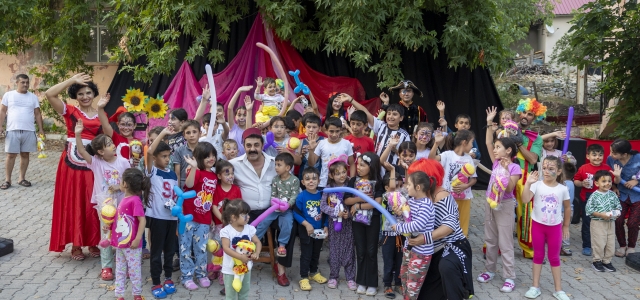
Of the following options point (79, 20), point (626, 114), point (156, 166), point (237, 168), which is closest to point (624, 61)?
point (626, 114)

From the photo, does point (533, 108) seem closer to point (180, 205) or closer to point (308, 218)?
point (308, 218)

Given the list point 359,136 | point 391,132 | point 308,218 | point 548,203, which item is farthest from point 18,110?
point 548,203

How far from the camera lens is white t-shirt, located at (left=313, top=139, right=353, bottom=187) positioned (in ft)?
21.1

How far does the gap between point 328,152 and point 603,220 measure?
2.89 m

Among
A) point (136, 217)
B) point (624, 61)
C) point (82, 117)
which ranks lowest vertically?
point (136, 217)

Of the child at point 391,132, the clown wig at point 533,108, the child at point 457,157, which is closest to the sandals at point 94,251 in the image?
the child at point 391,132

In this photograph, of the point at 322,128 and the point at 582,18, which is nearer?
the point at 322,128

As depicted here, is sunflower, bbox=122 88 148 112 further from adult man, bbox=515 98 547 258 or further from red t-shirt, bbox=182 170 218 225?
adult man, bbox=515 98 547 258

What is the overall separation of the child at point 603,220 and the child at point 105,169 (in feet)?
15.2

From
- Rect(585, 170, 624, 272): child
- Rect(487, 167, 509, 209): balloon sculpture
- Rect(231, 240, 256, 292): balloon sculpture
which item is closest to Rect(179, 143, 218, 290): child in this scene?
Rect(231, 240, 256, 292): balloon sculpture

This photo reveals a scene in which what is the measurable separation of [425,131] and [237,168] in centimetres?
185

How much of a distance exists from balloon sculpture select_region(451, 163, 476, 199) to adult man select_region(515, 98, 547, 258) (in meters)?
0.80

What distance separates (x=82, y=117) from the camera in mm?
6320

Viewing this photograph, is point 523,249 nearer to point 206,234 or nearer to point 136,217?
point 206,234
